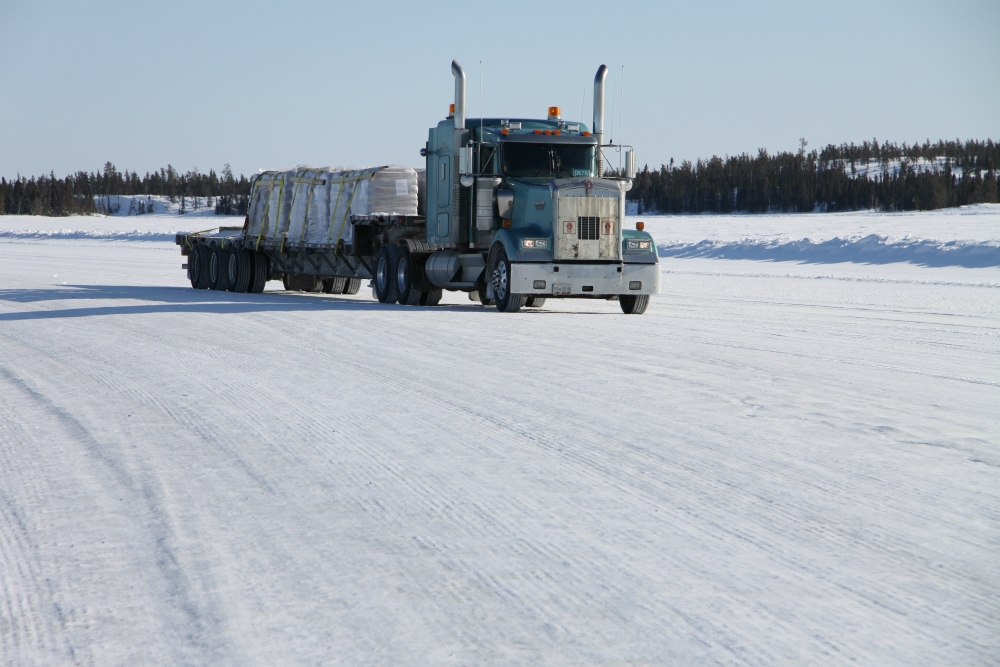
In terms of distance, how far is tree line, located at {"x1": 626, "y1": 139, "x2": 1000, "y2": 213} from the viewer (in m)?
107

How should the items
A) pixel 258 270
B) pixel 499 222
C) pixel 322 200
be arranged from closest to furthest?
pixel 499 222 → pixel 322 200 → pixel 258 270

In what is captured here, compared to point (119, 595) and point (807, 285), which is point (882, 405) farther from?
point (807, 285)

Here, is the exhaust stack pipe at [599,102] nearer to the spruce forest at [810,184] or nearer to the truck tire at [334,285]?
the truck tire at [334,285]

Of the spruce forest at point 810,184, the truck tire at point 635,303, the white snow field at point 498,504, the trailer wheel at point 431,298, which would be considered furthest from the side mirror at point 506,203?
the spruce forest at point 810,184

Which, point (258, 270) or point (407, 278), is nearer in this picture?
point (407, 278)

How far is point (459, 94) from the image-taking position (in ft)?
54.6

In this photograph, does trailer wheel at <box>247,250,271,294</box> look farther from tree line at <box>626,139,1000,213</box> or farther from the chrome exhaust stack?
tree line at <box>626,139,1000,213</box>

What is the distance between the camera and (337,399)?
7691 millimetres

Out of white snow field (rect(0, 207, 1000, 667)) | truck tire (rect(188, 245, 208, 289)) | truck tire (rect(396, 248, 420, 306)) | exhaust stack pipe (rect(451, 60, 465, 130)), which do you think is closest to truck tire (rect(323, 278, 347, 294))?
truck tire (rect(188, 245, 208, 289))

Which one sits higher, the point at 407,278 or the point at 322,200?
the point at 322,200

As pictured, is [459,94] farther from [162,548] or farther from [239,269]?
[162,548]

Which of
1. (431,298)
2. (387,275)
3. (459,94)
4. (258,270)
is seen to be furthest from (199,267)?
(459,94)

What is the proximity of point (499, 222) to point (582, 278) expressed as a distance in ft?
6.41

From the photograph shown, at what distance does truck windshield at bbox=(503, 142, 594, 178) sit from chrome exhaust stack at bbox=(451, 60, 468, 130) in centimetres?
90
